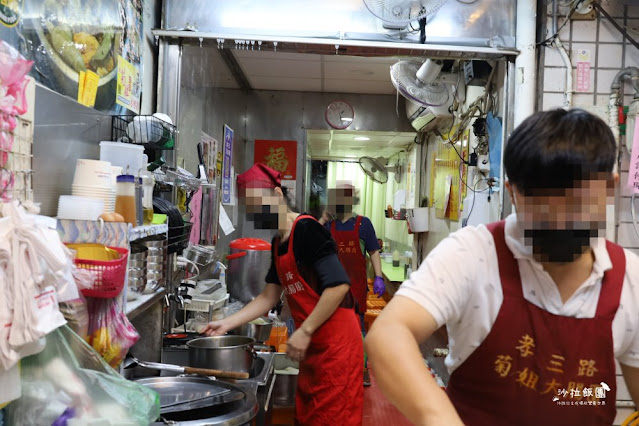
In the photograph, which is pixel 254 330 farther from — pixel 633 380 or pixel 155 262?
pixel 633 380

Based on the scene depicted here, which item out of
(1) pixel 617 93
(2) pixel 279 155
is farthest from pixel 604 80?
(2) pixel 279 155

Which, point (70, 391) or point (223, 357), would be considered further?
point (223, 357)

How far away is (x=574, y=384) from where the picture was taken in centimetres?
119

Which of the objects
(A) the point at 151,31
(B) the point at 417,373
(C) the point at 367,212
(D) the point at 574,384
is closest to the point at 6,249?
(B) the point at 417,373

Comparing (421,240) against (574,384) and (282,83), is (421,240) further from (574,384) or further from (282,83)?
(574,384)

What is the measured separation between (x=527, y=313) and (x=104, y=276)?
1.03m

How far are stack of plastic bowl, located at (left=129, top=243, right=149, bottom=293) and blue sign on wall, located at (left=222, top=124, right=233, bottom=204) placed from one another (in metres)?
4.13

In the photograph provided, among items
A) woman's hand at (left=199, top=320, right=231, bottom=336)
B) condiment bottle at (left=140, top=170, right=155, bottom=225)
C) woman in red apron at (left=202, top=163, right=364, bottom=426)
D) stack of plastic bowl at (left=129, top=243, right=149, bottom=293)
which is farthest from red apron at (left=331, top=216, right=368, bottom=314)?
stack of plastic bowl at (left=129, top=243, right=149, bottom=293)

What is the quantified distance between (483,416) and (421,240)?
607 centimetres

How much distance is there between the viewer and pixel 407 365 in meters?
1.03

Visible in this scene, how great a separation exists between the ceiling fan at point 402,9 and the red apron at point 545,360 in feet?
8.09

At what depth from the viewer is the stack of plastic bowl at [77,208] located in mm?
1653

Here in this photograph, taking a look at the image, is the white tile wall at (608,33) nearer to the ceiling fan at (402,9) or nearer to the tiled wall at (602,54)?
the tiled wall at (602,54)

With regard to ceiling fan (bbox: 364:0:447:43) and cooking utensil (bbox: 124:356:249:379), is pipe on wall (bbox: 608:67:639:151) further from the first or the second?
cooking utensil (bbox: 124:356:249:379)
